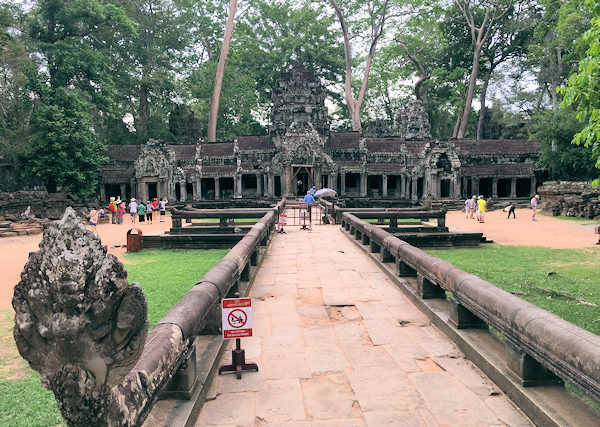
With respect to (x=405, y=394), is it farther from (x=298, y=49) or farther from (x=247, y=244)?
(x=298, y=49)

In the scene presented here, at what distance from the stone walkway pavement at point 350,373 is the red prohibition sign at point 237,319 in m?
0.53

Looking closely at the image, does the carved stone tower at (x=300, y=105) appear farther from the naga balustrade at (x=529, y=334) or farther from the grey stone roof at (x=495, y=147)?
the naga balustrade at (x=529, y=334)

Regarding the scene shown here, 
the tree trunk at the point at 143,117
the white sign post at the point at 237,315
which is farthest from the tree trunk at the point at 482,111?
the white sign post at the point at 237,315

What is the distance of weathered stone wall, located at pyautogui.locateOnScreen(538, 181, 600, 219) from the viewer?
2527 cm

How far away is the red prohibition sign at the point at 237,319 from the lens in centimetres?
429

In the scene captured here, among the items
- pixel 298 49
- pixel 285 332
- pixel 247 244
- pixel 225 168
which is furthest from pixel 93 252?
pixel 298 49

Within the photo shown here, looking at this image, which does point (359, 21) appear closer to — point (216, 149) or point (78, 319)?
point (216, 149)

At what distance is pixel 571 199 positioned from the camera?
89.5 feet

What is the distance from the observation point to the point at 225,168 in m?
37.6

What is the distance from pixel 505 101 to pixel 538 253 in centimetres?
4389

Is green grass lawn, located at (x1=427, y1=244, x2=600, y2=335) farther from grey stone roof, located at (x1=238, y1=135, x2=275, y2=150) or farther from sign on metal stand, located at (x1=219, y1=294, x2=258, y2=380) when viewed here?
grey stone roof, located at (x1=238, y1=135, x2=275, y2=150)

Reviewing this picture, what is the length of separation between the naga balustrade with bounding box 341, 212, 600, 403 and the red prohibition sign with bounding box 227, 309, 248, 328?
8.28ft

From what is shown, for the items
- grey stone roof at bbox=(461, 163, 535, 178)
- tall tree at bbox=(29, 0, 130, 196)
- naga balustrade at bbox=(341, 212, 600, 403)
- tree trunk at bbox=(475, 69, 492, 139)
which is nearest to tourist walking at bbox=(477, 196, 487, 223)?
grey stone roof at bbox=(461, 163, 535, 178)

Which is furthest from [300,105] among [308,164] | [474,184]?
[474,184]
